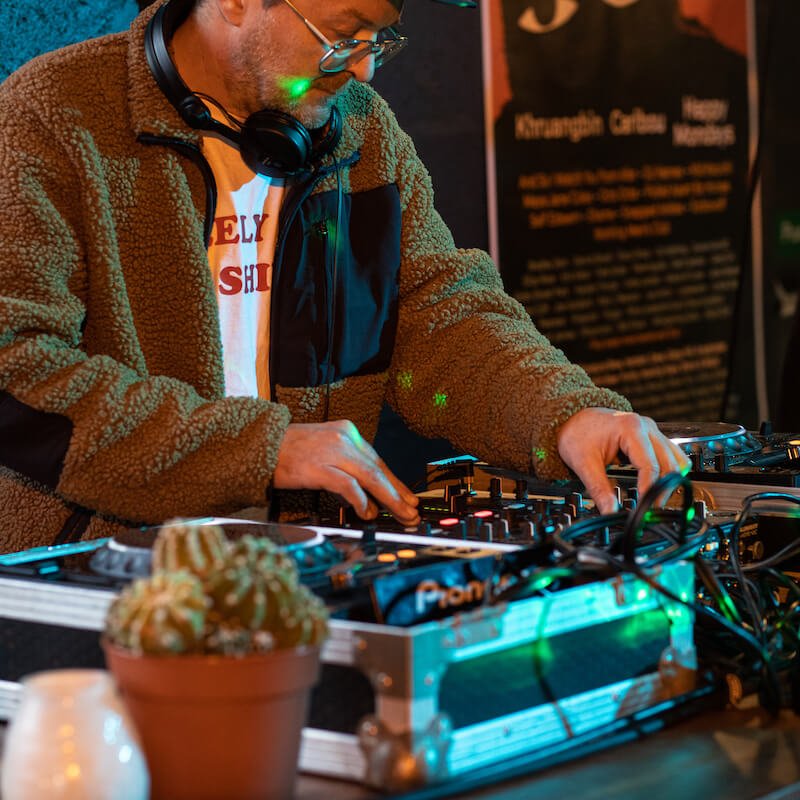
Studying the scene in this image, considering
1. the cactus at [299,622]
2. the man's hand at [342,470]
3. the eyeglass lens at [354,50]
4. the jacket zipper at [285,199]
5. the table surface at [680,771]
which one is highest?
the eyeglass lens at [354,50]

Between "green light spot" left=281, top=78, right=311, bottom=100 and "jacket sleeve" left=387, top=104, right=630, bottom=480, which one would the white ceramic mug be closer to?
"jacket sleeve" left=387, top=104, right=630, bottom=480

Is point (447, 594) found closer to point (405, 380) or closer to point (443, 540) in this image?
point (443, 540)

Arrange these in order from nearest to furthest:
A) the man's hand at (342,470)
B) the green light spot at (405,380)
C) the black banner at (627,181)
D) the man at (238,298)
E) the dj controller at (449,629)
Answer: the dj controller at (449,629), the man's hand at (342,470), the man at (238,298), the green light spot at (405,380), the black banner at (627,181)

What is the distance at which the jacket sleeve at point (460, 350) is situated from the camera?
1728 mm

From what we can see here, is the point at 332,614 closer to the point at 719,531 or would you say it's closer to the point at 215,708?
the point at 215,708

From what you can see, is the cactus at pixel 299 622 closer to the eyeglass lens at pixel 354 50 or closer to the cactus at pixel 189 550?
the cactus at pixel 189 550

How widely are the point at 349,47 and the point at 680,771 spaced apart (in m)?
1.01

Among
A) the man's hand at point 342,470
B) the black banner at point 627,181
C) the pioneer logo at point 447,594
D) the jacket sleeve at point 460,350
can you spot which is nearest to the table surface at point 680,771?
the pioneer logo at point 447,594

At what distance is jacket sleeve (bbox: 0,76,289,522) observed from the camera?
4.64 ft

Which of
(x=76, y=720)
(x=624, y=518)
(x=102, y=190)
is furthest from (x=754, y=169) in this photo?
(x=76, y=720)

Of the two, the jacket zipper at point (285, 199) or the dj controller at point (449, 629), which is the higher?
the jacket zipper at point (285, 199)

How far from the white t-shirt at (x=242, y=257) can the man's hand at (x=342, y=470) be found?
356mm


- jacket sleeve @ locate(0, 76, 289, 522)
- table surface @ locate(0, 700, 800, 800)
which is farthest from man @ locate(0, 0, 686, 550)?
table surface @ locate(0, 700, 800, 800)

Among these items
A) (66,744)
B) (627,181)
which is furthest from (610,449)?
(627,181)
